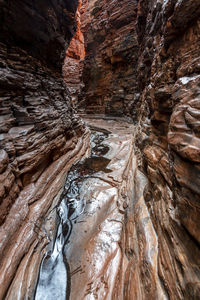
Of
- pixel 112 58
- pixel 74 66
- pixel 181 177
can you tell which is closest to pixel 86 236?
→ pixel 181 177

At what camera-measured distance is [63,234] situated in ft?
9.14

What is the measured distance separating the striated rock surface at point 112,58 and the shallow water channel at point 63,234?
842 cm

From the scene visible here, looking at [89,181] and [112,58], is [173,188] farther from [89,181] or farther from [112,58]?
[112,58]

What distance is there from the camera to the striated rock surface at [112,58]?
38.1ft

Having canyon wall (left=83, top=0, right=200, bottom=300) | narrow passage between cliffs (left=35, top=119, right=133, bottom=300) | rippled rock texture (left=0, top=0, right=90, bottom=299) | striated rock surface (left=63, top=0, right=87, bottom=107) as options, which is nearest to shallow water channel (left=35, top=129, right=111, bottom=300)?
narrow passage between cliffs (left=35, top=119, right=133, bottom=300)

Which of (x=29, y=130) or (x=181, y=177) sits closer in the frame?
(x=181, y=177)

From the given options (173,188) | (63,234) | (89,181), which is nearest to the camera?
(173,188)

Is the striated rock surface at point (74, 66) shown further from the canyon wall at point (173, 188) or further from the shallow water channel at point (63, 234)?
the canyon wall at point (173, 188)

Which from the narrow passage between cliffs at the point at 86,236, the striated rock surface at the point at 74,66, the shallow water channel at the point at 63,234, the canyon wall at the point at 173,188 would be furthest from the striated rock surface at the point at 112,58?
Answer: the canyon wall at the point at 173,188

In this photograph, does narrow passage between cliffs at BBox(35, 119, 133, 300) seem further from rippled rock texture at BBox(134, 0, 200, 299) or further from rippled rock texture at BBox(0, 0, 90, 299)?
rippled rock texture at BBox(134, 0, 200, 299)

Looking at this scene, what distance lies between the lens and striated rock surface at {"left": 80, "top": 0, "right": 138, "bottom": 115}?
11.6 metres

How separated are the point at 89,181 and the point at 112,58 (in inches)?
508

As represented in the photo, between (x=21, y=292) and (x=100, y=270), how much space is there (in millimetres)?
1178

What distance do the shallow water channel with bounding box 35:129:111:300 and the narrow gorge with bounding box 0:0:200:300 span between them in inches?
0.7
